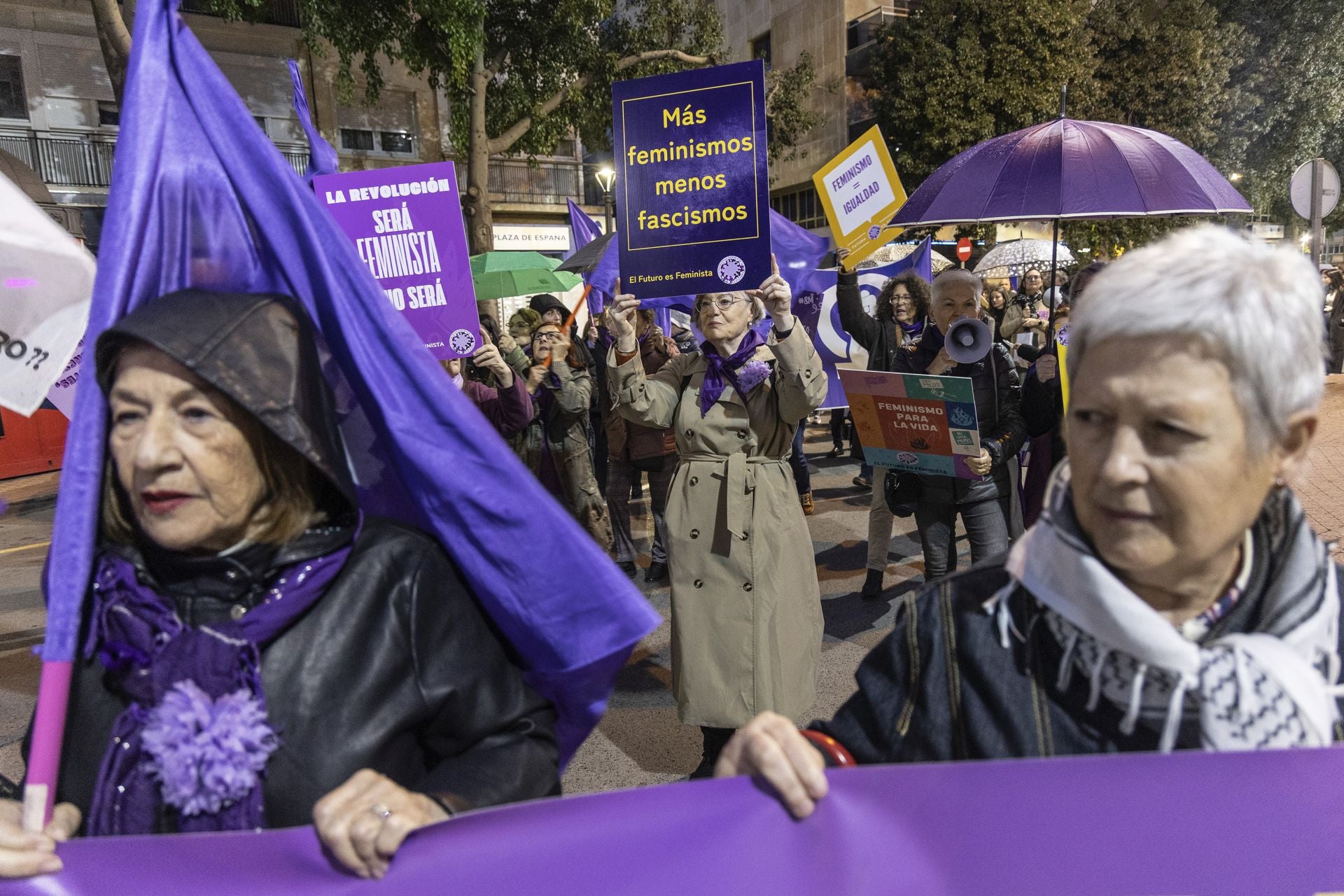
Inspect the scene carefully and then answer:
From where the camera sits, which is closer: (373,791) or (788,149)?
(373,791)

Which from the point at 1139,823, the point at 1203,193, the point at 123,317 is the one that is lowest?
the point at 1139,823

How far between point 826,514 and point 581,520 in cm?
272

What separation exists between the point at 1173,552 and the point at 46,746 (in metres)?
1.52

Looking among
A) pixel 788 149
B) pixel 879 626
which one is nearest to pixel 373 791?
pixel 879 626

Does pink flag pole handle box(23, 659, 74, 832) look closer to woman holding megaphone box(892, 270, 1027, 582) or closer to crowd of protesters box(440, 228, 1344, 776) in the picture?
crowd of protesters box(440, 228, 1344, 776)

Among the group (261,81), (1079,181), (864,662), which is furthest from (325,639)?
(261,81)

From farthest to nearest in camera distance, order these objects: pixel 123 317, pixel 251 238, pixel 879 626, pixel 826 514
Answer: pixel 826 514, pixel 879 626, pixel 251 238, pixel 123 317

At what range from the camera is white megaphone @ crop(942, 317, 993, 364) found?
464 cm

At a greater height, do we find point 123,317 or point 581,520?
point 123,317

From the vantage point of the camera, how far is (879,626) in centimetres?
557

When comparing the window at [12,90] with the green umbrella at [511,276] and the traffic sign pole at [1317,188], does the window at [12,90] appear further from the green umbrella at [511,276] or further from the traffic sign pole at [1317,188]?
the traffic sign pole at [1317,188]

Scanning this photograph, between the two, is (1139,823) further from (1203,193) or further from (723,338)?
(1203,193)

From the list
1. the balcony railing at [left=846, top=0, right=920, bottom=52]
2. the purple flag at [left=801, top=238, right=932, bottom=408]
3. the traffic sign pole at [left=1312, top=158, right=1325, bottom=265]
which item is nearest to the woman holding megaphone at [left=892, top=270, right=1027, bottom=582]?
the purple flag at [left=801, top=238, right=932, bottom=408]

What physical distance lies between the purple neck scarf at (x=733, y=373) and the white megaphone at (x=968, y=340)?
1224mm
